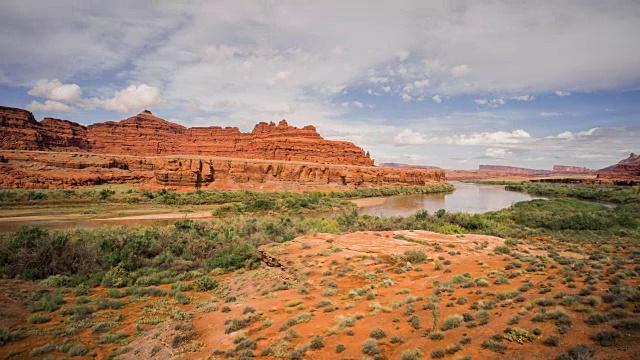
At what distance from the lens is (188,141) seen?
355 ft

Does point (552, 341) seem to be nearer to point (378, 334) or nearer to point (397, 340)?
point (397, 340)

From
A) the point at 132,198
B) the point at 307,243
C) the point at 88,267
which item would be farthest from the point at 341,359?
the point at 132,198

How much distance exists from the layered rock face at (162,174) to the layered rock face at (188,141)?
28252 mm

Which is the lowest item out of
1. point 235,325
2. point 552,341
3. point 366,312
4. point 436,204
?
point 436,204

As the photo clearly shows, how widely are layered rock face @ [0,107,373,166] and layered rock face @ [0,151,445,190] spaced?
1112 inches

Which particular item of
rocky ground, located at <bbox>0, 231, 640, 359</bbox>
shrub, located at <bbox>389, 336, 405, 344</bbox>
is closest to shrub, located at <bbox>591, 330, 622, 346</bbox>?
rocky ground, located at <bbox>0, 231, 640, 359</bbox>

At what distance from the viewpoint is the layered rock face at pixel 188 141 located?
82250 millimetres

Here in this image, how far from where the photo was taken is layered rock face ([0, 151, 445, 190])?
41806 mm

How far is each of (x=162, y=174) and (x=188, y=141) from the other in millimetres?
68388

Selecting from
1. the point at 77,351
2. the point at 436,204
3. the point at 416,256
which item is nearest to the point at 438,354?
the point at 416,256

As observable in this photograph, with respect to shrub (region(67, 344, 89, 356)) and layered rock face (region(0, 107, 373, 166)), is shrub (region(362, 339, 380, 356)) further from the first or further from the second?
layered rock face (region(0, 107, 373, 166))

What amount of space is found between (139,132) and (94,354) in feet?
374

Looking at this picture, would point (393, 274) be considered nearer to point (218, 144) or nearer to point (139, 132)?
point (218, 144)

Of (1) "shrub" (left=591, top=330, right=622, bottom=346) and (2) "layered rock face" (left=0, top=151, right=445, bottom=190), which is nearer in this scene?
(1) "shrub" (left=591, top=330, right=622, bottom=346)
